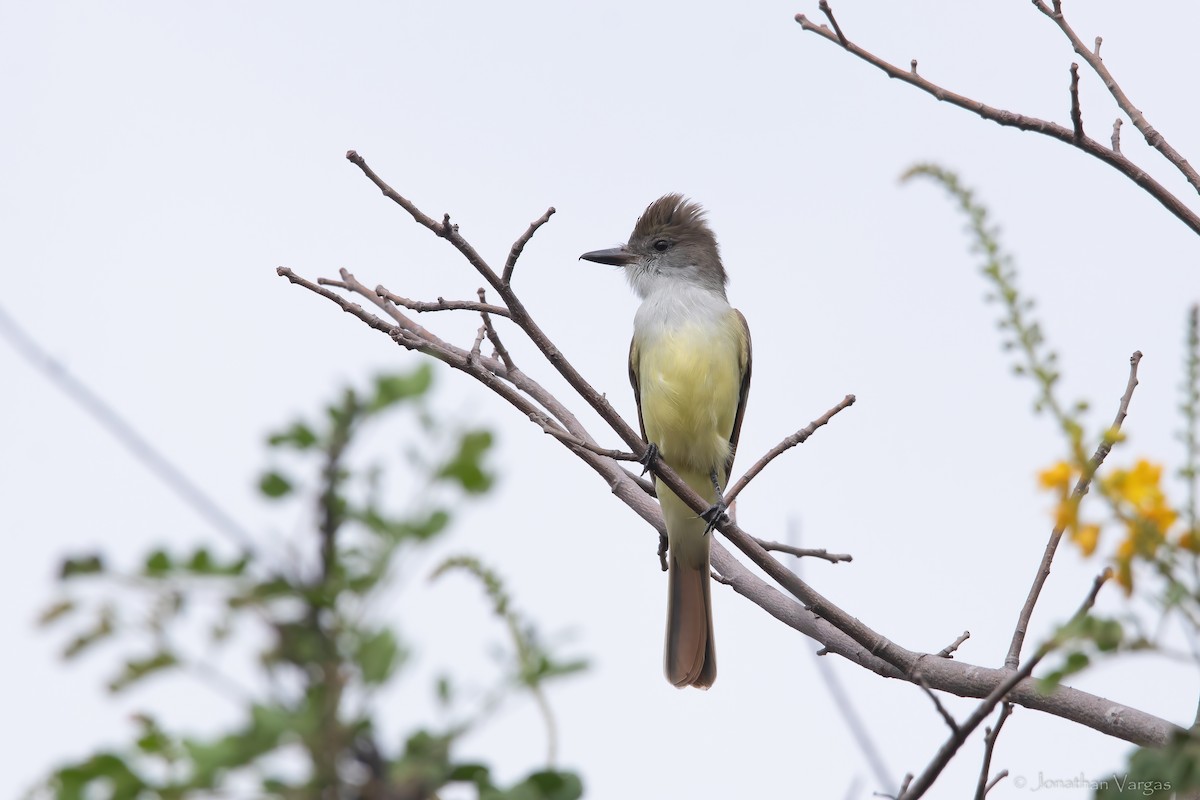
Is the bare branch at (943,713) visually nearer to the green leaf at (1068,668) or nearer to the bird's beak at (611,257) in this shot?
the green leaf at (1068,668)

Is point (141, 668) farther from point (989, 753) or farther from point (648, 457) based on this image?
point (648, 457)

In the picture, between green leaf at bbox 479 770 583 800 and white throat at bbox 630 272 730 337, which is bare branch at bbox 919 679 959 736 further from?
white throat at bbox 630 272 730 337

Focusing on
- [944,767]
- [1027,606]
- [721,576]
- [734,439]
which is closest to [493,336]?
[721,576]

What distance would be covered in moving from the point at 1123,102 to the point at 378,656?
9.30 ft

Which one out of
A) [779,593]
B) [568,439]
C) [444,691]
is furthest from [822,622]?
[444,691]

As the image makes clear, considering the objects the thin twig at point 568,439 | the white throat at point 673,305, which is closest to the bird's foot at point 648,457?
the thin twig at point 568,439

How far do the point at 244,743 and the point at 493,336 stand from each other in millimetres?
3114

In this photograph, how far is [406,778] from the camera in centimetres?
93

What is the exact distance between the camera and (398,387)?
3.12 ft

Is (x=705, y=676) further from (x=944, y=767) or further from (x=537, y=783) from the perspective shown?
(x=537, y=783)

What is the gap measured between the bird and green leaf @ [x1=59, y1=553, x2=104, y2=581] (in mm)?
4629

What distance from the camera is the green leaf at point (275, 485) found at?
0.96 meters

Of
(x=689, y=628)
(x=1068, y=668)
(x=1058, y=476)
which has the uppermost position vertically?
(x=689, y=628)

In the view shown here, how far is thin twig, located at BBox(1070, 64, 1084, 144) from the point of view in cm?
295
